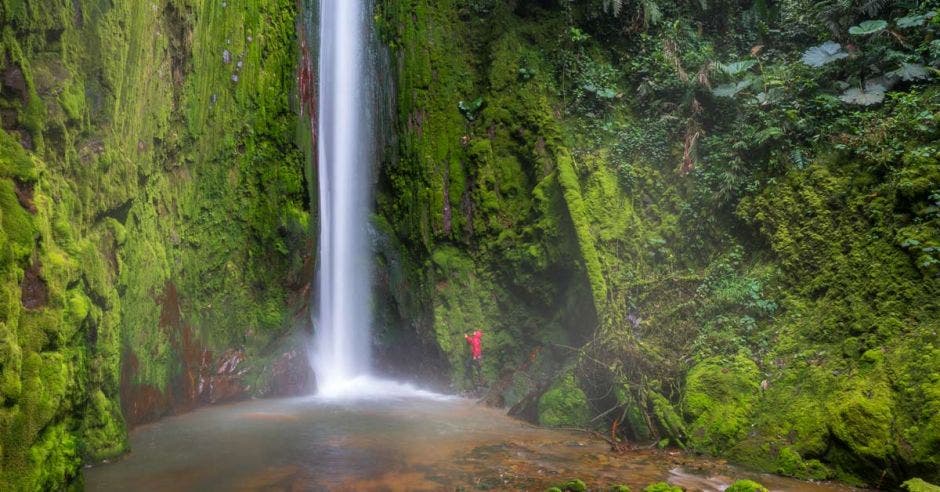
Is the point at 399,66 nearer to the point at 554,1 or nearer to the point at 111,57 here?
the point at 554,1

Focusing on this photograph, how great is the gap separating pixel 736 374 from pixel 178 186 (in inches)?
347

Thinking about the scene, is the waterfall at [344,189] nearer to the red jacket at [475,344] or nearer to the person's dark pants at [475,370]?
the person's dark pants at [475,370]

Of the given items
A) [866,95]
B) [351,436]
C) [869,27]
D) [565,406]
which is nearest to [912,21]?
[869,27]

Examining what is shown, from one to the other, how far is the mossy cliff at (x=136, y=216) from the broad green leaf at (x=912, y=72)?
10000mm

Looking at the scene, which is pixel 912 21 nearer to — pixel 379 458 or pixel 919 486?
pixel 919 486

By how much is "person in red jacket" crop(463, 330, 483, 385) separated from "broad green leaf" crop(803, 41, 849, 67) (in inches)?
280

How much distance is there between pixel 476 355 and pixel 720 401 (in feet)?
15.9

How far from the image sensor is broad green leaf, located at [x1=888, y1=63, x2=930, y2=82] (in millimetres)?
8484

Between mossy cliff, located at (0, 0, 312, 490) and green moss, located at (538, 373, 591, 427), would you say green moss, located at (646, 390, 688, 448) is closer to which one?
green moss, located at (538, 373, 591, 427)

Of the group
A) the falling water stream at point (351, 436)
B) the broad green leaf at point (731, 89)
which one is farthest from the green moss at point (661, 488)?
the broad green leaf at point (731, 89)

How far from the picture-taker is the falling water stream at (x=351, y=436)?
6230mm

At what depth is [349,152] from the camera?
45.0ft

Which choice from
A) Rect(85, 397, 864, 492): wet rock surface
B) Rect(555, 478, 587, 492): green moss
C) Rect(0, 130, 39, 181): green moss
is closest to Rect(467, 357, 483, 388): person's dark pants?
Rect(85, 397, 864, 492): wet rock surface

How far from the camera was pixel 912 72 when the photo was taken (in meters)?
8.54
